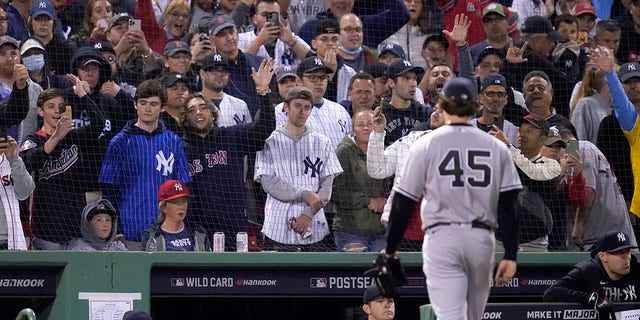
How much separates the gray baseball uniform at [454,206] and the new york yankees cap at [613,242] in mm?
2674

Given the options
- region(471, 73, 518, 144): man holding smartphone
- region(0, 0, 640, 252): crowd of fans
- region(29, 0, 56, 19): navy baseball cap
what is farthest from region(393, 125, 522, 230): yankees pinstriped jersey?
region(29, 0, 56, 19): navy baseball cap

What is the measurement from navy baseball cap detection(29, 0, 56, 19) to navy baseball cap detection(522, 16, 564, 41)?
4180 millimetres

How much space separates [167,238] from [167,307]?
1.69m

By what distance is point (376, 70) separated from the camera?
34.2 feet

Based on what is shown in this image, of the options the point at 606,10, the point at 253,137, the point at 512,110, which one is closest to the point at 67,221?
the point at 253,137

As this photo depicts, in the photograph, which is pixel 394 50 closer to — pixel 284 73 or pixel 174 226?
pixel 284 73

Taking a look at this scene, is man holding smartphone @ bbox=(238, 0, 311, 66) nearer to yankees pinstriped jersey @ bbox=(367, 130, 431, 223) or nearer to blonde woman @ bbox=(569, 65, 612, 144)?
yankees pinstriped jersey @ bbox=(367, 130, 431, 223)

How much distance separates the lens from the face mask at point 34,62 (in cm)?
984

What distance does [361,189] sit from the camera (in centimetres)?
950

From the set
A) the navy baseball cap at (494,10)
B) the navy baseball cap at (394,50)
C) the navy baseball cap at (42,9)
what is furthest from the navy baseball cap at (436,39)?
the navy baseball cap at (42,9)

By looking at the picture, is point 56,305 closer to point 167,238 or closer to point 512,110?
point 167,238

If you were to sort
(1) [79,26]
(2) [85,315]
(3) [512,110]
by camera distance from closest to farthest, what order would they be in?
(2) [85,315] → (3) [512,110] → (1) [79,26]

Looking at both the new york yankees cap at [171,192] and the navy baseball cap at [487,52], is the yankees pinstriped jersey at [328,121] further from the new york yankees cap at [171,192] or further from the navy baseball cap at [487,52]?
the navy baseball cap at [487,52]

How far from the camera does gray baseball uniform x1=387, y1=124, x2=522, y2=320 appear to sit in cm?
618
